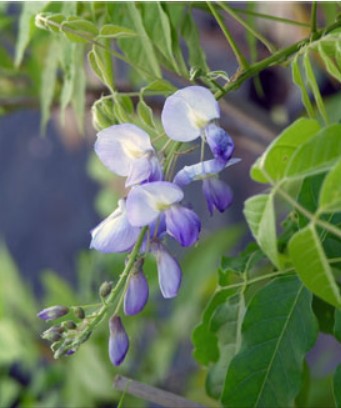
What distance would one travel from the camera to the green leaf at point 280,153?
0.51 metres

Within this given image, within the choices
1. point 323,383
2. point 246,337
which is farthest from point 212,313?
point 323,383

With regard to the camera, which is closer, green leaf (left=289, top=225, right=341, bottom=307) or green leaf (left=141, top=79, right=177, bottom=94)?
green leaf (left=289, top=225, right=341, bottom=307)

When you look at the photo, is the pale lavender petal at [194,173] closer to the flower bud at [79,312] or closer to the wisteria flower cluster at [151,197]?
the wisteria flower cluster at [151,197]

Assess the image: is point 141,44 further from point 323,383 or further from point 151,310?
point 151,310

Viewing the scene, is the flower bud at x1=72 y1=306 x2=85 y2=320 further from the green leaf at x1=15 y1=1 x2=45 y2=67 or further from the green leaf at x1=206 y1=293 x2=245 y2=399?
the green leaf at x1=15 y1=1 x2=45 y2=67

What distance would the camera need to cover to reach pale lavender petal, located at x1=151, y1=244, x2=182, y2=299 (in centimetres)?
62

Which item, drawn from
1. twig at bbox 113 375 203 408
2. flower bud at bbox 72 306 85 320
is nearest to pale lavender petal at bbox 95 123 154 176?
flower bud at bbox 72 306 85 320

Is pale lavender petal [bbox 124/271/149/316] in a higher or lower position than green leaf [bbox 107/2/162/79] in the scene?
lower

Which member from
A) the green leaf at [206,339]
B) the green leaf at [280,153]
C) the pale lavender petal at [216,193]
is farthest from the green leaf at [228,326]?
the green leaf at [280,153]

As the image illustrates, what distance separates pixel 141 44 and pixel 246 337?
28 centimetres

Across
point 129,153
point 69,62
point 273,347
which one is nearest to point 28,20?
point 69,62

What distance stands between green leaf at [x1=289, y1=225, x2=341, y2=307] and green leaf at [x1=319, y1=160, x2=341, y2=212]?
0.06 ft

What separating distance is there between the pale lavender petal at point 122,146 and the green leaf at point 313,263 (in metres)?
0.16

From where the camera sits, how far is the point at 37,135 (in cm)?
300
